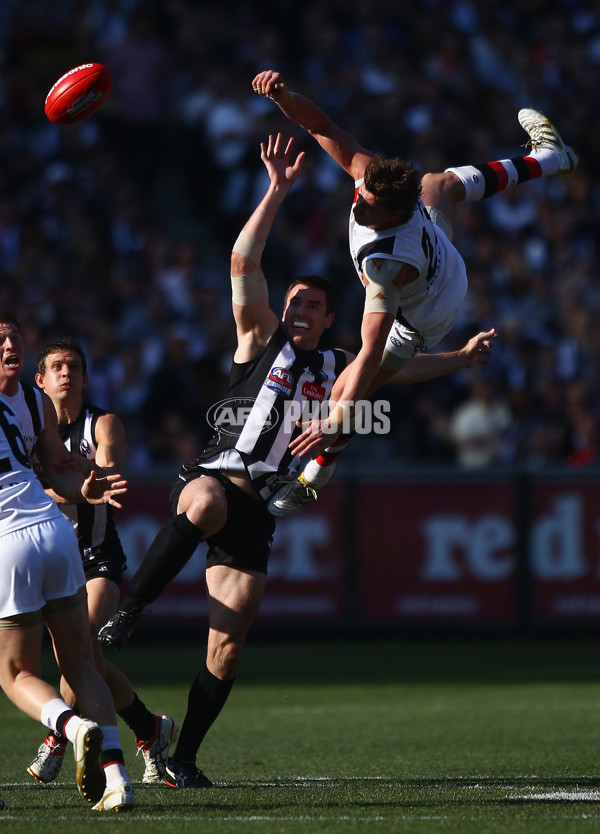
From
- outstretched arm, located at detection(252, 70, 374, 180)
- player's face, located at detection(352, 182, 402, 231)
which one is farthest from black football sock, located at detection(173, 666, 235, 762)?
outstretched arm, located at detection(252, 70, 374, 180)

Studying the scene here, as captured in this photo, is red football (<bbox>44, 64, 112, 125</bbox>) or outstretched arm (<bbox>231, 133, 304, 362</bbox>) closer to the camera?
outstretched arm (<bbox>231, 133, 304, 362</bbox>)

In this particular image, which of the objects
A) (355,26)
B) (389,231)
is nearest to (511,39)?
(355,26)

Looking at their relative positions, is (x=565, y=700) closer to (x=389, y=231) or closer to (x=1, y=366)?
(x=389, y=231)

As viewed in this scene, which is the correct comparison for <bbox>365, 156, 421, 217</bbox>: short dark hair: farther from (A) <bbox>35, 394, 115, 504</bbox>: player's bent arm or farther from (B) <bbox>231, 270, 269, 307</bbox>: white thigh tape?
(A) <bbox>35, 394, 115, 504</bbox>: player's bent arm

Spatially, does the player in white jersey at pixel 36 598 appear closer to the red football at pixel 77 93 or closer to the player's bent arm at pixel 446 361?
the red football at pixel 77 93

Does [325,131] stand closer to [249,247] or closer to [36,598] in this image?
[249,247]

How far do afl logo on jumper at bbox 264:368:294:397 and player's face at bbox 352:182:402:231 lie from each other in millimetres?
934

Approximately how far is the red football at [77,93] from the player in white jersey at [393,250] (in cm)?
122

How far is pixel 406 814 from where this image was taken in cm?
565

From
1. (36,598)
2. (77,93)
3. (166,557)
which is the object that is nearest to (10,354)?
(36,598)

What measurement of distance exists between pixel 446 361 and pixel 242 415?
121cm

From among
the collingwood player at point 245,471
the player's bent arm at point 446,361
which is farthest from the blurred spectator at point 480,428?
the collingwood player at point 245,471

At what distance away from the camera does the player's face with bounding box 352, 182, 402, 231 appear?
6473 mm

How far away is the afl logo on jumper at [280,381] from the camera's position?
274 inches
